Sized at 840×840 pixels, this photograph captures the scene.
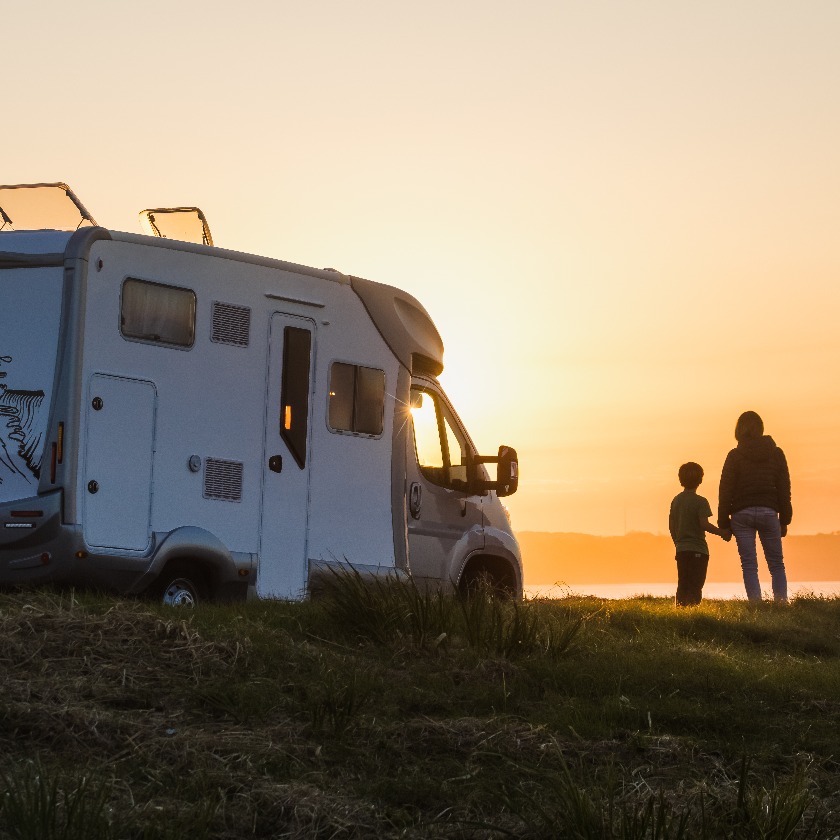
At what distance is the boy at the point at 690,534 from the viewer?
1421 cm

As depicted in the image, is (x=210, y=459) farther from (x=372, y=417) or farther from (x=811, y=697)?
(x=811, y=697)

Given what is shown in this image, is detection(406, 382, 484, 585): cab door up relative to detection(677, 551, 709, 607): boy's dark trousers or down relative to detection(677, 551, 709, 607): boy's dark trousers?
up

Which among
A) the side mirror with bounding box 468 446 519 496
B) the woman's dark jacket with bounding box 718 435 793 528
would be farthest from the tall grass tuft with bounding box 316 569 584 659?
the woman's dark jacket with bounding box 718 435 793 528

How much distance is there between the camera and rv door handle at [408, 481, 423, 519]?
463 inches

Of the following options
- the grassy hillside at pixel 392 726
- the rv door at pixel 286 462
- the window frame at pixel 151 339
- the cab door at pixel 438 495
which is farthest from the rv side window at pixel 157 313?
the cab door at pixel 438 495

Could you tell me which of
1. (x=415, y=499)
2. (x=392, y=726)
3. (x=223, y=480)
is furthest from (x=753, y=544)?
(x=392, y=726)

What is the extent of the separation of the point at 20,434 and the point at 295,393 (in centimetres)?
234

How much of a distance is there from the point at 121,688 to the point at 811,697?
430cm

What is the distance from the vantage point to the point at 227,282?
1046 centimetres

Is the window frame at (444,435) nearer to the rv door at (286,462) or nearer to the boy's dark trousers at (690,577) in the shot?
the rv door at (286,462)

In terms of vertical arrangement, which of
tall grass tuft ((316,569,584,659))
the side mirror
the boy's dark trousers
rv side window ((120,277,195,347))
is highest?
rv side window ((120,277,195,347))

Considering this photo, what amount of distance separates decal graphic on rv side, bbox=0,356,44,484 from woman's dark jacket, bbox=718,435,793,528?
27.3ft

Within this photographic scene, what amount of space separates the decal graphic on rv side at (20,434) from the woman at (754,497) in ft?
27.3

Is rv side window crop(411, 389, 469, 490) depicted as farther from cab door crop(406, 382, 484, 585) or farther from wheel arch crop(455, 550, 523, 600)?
wheel arch crop(455, 550, 523, 600)
